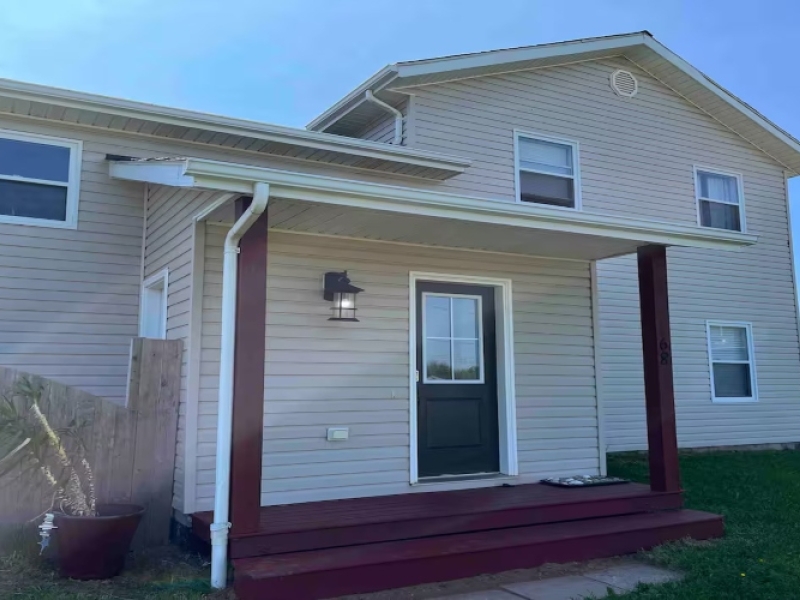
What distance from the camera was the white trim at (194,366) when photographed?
4.96 m

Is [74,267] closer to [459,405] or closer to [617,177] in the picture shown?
[459,405]

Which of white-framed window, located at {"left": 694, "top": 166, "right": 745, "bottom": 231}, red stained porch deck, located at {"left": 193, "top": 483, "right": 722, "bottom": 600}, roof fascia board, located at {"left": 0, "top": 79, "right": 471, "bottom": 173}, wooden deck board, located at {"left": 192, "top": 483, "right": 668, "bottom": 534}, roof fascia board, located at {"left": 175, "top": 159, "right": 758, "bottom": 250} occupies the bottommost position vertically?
red stained porch deck, located at {"left": 193, "top": 483, "right": 722, "bottom": 600}

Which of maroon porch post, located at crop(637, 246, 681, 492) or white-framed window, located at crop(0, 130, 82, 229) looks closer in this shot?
maroon porch post, located at crop(637, 246, 681, 492)

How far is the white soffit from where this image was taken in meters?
8.28

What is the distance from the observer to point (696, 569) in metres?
4.60

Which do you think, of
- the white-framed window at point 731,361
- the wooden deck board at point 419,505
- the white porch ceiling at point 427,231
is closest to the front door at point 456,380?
the wooden deck board at point 419,505

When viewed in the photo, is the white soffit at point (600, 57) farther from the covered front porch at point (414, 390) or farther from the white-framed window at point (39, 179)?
the white-framed window at point (39, 179)

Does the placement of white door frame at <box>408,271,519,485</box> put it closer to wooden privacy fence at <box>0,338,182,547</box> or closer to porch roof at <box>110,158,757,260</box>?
porch roof at <box>110,158,757,260</box>

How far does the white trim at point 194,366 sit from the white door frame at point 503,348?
1746 mm

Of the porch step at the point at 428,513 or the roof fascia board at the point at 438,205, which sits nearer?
the roof fascia board at the point at 438,205

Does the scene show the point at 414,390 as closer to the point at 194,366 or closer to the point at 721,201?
the point at 194,366

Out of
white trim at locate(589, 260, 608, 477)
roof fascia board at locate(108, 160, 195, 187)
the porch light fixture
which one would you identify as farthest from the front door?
roof fascia board at locate(108, 160, 195, 187)

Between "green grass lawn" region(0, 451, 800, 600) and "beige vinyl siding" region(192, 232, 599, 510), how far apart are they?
0.68 m

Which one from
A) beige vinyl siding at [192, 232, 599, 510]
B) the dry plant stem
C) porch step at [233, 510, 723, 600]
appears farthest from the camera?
beige vinyl siding at [192, 232, 599, 510]
